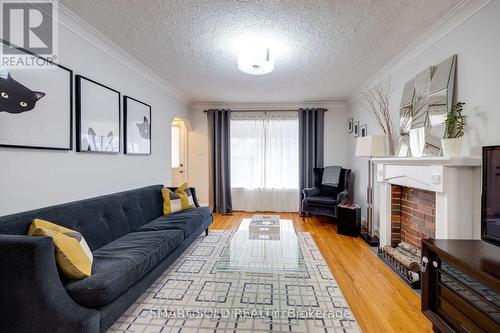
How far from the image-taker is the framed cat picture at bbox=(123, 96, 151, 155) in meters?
3.08

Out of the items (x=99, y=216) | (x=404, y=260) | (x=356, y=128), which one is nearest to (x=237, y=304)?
(x=99, y=216)

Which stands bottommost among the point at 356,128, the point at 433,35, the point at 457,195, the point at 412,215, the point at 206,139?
the point at 412,215

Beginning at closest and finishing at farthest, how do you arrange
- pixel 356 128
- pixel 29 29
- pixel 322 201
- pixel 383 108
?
pixel 29 29 < pixel 383 108 < pixel 322 201 < pixel 356 128

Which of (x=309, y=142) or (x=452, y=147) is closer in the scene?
(x=452, y=147)

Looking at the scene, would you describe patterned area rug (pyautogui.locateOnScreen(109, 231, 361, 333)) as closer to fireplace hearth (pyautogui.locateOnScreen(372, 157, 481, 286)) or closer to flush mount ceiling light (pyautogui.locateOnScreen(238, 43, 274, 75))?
fireplace hearth (pyautogui.locateOnScreen(372, 157, 481, 286))

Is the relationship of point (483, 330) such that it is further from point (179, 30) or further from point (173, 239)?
point (179, 30)

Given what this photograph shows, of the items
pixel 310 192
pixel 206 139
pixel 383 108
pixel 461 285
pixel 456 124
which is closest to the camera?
pixel 461 285

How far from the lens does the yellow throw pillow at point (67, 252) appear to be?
4.85ft

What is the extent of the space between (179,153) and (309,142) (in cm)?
307

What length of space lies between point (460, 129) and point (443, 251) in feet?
3.57

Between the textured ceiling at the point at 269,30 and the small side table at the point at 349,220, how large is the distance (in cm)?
207

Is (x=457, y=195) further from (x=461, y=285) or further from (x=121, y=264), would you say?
(x=121, y=264)

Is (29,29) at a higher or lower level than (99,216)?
higher

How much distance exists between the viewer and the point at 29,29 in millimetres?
1894
